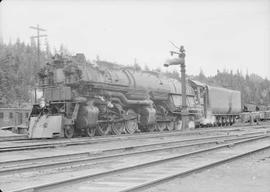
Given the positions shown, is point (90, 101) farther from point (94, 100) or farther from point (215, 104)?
point (215, 104)

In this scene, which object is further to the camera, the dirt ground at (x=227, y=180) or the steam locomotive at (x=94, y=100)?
the steam locomotive at (x=94, y=100)

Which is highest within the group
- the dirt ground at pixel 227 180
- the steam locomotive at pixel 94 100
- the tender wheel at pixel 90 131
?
the steam locomotive at pixel 94 100

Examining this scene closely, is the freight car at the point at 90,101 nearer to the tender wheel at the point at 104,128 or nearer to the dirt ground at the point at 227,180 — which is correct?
the tender wheel at the point at 104,128

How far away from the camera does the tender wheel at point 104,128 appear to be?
22094 millimetres

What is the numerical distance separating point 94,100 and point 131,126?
3344mm

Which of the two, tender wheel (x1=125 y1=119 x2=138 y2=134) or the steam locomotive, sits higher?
the steam locomotive

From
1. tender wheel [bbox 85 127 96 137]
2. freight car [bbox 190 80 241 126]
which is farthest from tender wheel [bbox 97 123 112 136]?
freight car [bbox 190 80 241 126]

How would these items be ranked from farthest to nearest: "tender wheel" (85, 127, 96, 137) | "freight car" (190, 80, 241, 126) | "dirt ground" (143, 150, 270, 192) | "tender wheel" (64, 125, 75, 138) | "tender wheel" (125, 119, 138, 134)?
1. "freight car" (190, 80, 241, 126)
2. "tender wheel" (125, 119, 138, 134)
3. "tender wheel" (85, 127, 96, 137)
4. "tender wheel" (64, 125, 75, 138)
5. "dirt ground" (143, 150, 270, 192)

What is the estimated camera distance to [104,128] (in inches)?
888

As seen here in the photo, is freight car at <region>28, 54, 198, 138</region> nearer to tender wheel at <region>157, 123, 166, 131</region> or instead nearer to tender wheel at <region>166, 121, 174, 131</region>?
tender wheel at <region>157, 123, 166, 131</region>

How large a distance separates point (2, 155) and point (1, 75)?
57.0 meters

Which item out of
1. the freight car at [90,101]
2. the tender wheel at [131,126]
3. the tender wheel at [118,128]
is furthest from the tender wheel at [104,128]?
the tender wheel at [131,126]

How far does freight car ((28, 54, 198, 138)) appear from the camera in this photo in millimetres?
20406

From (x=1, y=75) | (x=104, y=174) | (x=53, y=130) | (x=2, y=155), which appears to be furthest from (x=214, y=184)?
(x=1, y=75)
